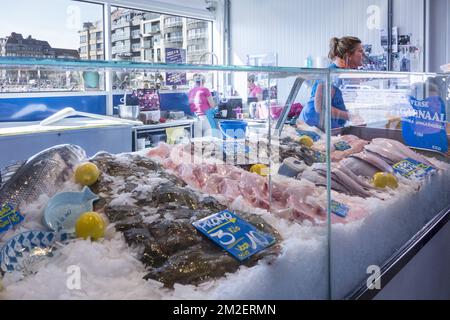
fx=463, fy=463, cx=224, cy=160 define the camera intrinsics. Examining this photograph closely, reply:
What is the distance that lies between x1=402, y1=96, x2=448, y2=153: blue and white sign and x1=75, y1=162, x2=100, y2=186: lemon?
1.91 metres

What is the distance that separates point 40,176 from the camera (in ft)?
5.31

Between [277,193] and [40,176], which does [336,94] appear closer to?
[277,193]

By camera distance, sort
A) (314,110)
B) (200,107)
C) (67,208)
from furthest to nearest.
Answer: (200,107), (314,110), (67,208)

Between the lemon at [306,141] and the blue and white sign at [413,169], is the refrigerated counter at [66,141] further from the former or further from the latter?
the blue and white sign at [413,169]

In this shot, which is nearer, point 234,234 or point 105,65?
point 105,65

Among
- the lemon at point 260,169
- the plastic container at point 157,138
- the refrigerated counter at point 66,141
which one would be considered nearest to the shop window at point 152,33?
the refrigerated counter at point 66,141

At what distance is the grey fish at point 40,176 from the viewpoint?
1.54 meters

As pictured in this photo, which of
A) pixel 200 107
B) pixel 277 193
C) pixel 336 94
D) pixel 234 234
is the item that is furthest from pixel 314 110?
pixel 234 234

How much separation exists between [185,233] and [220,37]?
8.17 m

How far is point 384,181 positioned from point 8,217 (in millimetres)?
1579

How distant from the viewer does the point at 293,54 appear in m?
8.13

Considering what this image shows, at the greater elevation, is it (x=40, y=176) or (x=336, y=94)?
(x=336, y=94)

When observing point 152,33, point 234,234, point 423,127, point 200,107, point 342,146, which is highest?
point 152,33

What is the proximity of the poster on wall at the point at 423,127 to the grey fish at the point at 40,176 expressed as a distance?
1.95m
